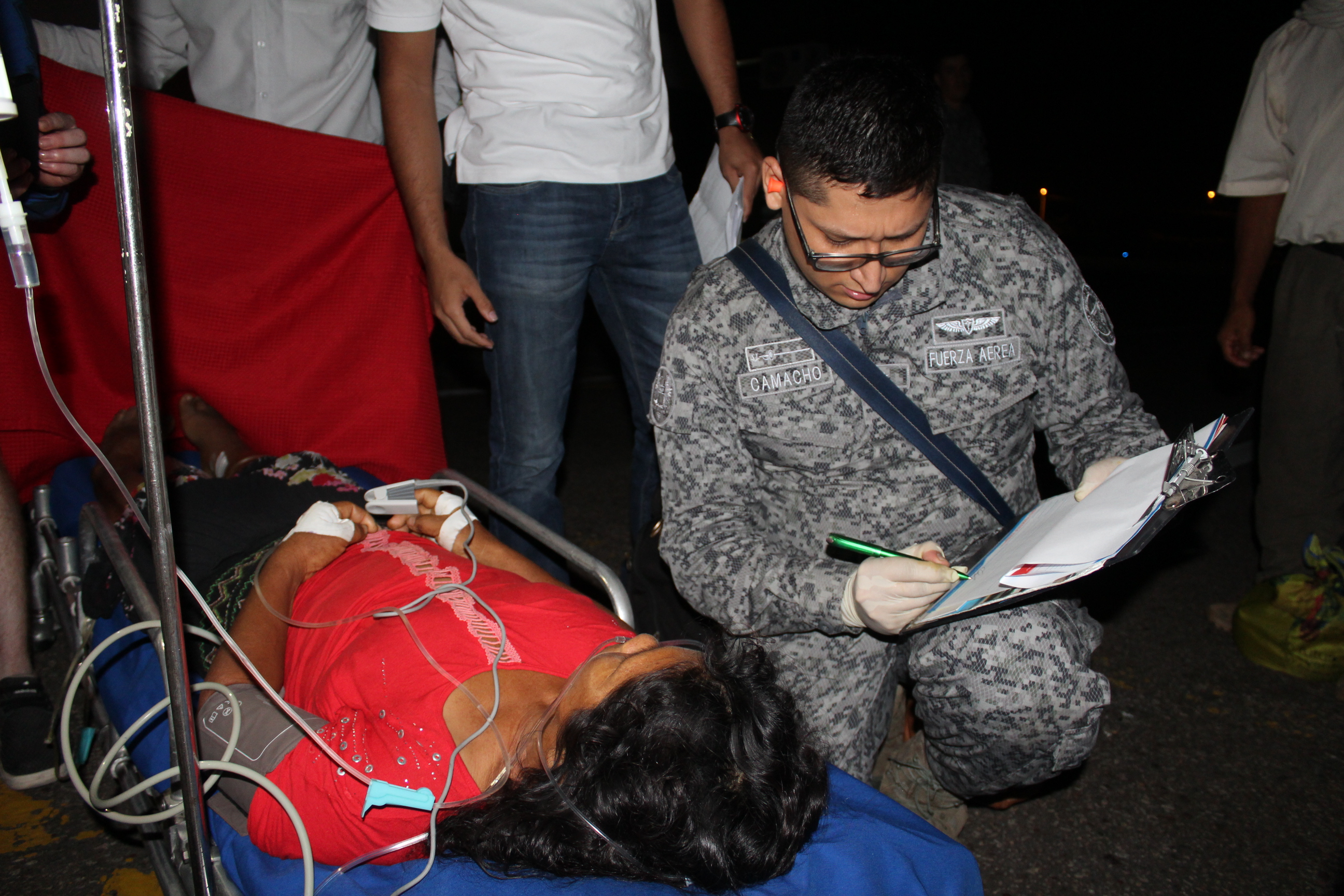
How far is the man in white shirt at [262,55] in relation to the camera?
266 centimetres

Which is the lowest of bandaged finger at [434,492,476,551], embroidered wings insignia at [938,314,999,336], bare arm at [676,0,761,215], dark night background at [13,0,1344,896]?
dark night background at [13,0,1344,896]

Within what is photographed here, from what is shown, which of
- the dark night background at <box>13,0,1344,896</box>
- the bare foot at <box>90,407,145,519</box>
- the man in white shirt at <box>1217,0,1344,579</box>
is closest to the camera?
the dark night background at <box>13,0,1344,896</box>

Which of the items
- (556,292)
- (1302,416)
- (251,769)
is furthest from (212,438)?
(1302,416)

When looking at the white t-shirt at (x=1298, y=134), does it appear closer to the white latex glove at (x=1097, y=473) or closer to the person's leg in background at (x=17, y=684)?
the white latex glove at (x=1097, y=473)

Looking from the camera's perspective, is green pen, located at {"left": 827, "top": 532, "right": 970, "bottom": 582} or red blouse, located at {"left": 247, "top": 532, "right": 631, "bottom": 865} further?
green pen, located at {"left": 827, "top": 532, "right": 970, "bottom": 582}

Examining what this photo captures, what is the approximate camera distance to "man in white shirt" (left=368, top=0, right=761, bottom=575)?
220cm

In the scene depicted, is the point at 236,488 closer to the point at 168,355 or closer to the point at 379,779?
the point at 168,355

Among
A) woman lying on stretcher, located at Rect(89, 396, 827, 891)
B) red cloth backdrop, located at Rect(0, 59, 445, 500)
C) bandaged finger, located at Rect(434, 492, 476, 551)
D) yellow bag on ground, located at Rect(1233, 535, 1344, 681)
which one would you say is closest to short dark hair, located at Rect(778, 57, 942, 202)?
woman lying on stretcher, located at Rect(89, 396, 827, 891)

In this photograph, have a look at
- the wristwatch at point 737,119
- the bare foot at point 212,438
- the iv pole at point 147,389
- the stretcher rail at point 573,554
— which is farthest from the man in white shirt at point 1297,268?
the bare foot at point 212,438

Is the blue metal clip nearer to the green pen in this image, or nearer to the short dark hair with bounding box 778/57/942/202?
the green pen

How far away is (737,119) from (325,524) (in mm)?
1525

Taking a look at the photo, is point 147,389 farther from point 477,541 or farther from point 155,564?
point 477,541

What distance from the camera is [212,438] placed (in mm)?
2764

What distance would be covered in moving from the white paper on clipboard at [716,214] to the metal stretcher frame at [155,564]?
0.94m
